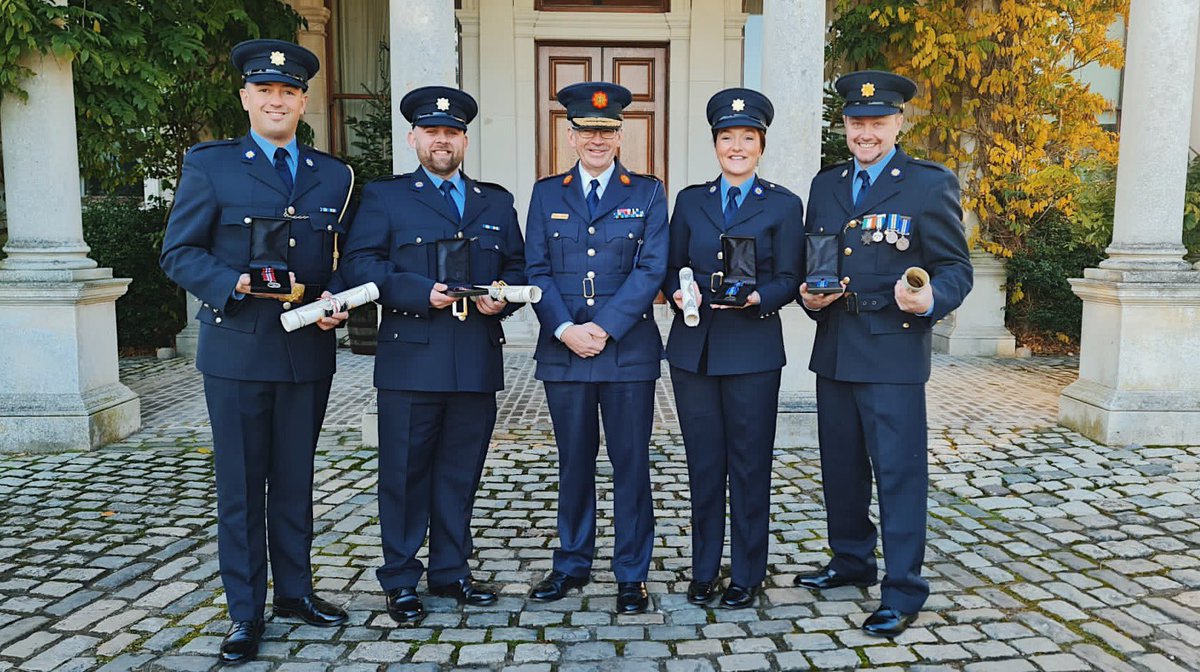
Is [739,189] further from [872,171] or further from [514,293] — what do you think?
[514,293]

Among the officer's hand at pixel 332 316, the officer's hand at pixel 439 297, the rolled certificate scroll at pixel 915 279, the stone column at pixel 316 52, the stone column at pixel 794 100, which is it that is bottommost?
the officer's hand at pixel 332 316

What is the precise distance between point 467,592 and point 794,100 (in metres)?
4.10

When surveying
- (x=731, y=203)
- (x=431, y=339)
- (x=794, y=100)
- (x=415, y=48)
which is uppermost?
(x=415, y=48)

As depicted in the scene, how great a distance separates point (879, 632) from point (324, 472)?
12.0 feet

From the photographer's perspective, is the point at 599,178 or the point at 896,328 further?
the point at 599,178

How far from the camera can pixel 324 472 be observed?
232 inches

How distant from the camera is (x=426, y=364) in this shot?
3.71 meters

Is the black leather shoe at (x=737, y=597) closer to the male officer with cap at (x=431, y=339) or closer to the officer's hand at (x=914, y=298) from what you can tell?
the male officer with cap at (x=431, y=339)

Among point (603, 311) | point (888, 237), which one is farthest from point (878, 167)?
point (603, 311)

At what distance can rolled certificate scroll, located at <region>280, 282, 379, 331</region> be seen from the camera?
3207 mm

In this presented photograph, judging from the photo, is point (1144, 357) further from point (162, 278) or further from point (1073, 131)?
point (162, 278)

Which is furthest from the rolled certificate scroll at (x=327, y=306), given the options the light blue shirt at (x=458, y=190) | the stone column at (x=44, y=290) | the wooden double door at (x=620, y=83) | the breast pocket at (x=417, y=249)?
the wooden double door at (x=620, y=83)

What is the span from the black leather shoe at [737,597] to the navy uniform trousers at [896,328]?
0.54 metres

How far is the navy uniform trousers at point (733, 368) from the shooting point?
148 inches
